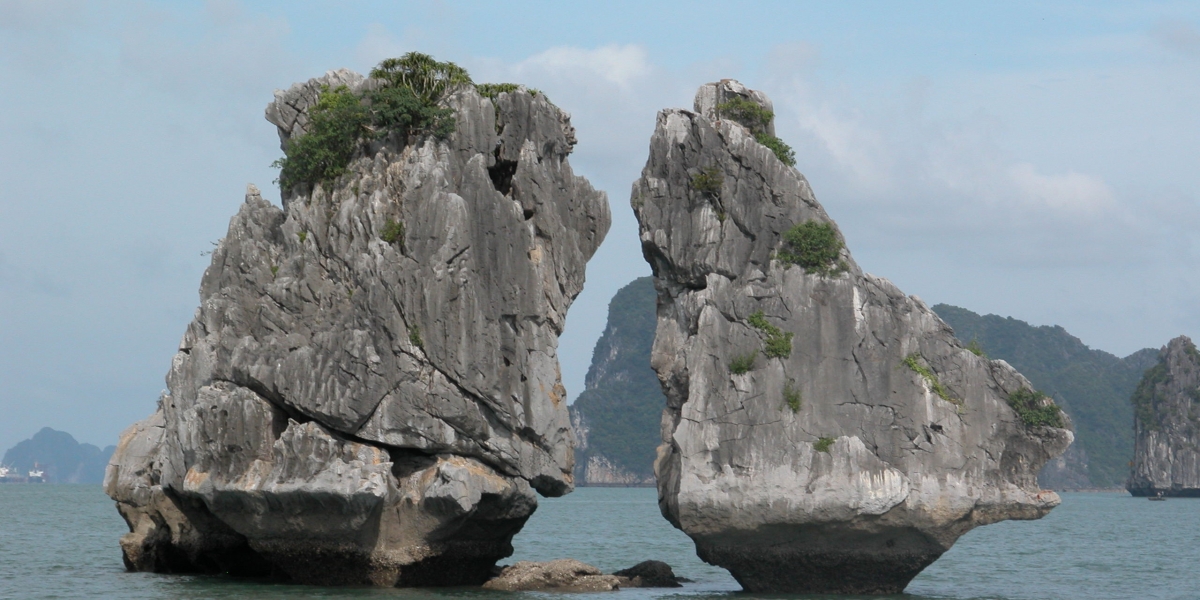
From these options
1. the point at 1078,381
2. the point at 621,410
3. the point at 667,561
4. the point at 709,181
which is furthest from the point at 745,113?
the point at 1078,381

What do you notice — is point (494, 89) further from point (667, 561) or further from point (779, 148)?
point (667, 561)

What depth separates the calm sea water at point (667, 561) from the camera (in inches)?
1131

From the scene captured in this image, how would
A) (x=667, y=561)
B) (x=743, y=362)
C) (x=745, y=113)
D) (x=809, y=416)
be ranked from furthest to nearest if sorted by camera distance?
1. (x=667, y=561)
2. (x=745, y=113)
3. (x=743, y=362)
4. (x=809, y=416)

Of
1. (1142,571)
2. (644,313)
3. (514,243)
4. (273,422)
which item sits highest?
(644,313)

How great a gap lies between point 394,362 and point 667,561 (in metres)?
17.0

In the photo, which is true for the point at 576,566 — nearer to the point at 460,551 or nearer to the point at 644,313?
the point at 460,551

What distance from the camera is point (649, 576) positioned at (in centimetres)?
3136

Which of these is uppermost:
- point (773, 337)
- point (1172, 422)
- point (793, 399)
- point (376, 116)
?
point (376, 116)

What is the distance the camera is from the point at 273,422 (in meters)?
27.7

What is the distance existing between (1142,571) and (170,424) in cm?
2721

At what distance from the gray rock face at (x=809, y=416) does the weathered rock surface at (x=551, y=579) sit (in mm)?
2264

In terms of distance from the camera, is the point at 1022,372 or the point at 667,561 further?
the point at 1022,372

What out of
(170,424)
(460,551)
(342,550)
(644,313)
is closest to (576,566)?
(460,551)

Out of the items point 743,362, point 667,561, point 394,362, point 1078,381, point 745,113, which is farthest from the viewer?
point 1078,381
